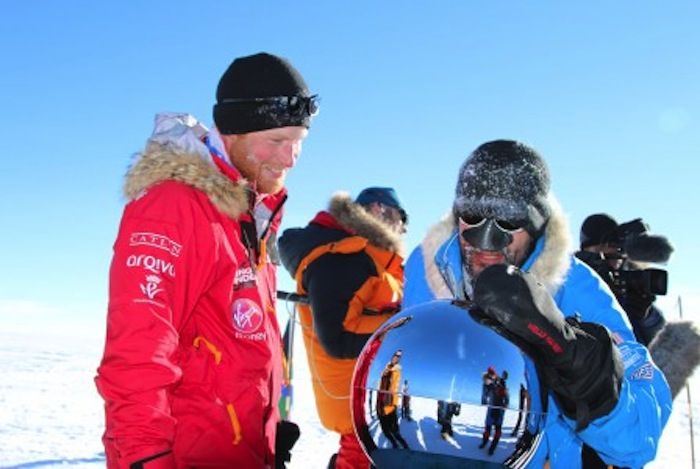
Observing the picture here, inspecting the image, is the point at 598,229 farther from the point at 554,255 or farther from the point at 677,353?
the point at 554,255

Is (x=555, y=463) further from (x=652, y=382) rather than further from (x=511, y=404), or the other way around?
(x=511, y=404)

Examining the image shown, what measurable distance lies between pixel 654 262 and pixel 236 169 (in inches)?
154

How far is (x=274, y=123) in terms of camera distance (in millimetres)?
2678

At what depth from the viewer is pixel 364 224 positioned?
14.6 ft

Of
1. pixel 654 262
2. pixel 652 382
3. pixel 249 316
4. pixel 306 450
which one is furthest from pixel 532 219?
pixel 306 450

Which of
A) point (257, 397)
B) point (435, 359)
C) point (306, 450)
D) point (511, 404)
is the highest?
point (435, 359)

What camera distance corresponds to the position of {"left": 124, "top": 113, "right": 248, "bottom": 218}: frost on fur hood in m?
2.29

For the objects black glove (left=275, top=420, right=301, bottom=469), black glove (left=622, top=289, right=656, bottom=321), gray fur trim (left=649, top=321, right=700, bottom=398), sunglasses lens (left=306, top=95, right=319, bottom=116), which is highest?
sunglasses lens (left=306, top=95, right=319, bottom=116)

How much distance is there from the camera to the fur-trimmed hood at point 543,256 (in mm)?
2139

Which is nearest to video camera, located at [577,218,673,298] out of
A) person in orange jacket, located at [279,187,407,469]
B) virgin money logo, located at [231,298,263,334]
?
person in orange jacket, located at [279,187,407,469]

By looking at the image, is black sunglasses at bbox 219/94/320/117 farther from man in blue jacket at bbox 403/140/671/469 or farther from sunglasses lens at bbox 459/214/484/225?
sunglasses lens at bbox 459/214/484/225

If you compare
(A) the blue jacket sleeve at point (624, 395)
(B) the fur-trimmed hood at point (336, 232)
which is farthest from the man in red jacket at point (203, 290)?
(B) the fur-trimmed hood at point (336, 232)

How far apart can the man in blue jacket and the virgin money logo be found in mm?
595

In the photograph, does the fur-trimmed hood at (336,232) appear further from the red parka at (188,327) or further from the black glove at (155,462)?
the black glove at (155,462)
